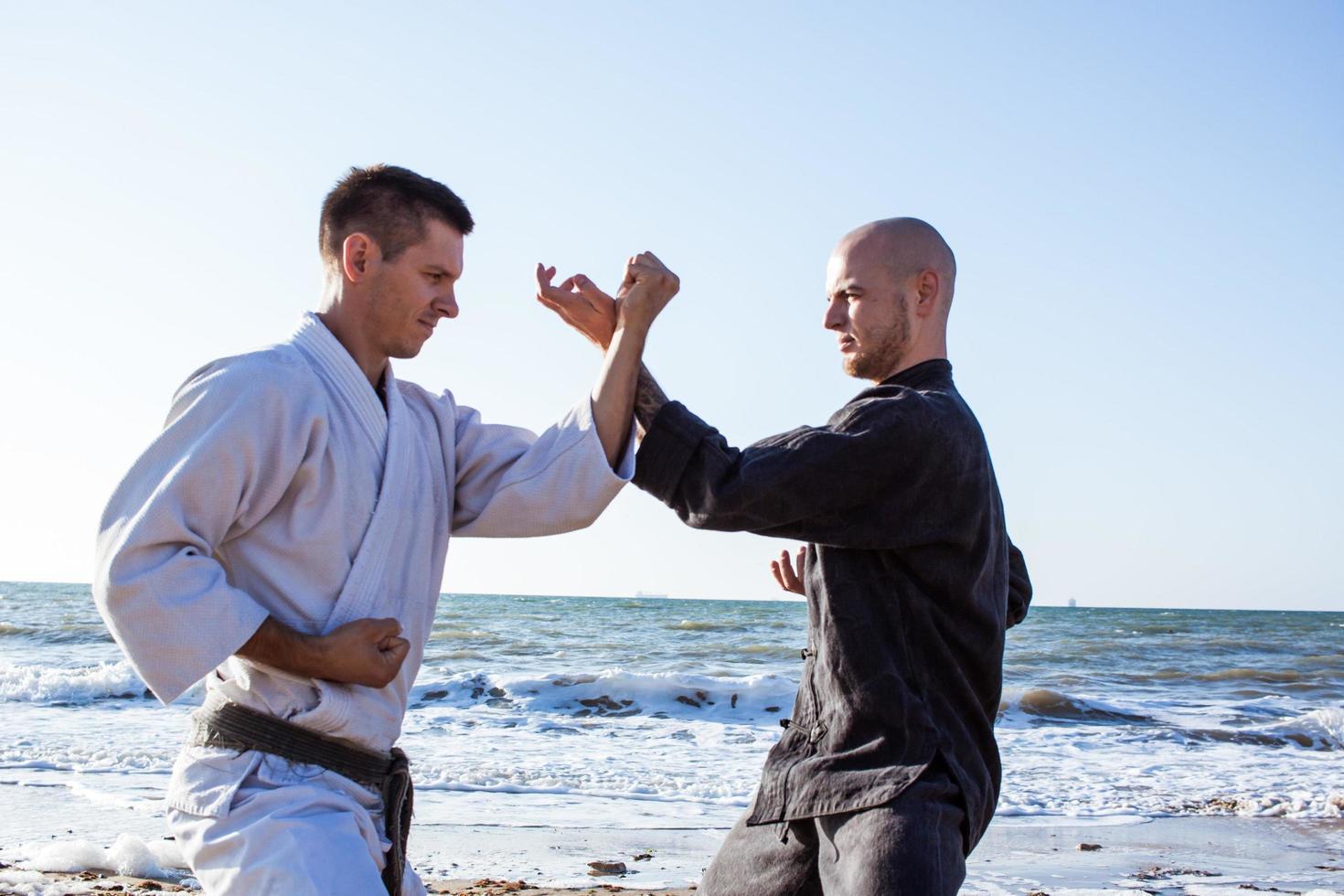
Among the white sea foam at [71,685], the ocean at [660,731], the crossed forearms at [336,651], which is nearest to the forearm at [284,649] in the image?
the crossed forearms at [336,651]

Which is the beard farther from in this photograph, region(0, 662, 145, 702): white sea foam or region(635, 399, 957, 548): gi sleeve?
region(0, 662, 145, 702): white sea foam

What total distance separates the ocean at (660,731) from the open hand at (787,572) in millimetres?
3115

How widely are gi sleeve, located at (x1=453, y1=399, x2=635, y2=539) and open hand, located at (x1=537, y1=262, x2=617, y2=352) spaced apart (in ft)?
0.61

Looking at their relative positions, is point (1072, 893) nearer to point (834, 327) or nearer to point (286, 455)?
point (834, 327)

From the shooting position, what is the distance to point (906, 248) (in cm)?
254

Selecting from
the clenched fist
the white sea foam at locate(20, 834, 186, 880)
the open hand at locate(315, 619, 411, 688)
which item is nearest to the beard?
the clenched fist

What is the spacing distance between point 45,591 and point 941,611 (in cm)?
4180

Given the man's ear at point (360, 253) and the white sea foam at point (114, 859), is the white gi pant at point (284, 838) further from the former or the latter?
the white sea foam at point (114, 859)

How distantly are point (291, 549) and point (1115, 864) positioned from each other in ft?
16.0

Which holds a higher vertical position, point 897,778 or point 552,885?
point 897,778

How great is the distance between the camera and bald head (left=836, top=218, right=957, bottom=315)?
8.32 ft

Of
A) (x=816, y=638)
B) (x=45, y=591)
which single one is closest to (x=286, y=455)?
(x=816, y=638)

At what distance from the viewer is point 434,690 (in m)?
12.9

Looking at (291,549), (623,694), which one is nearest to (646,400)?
(291,549)
